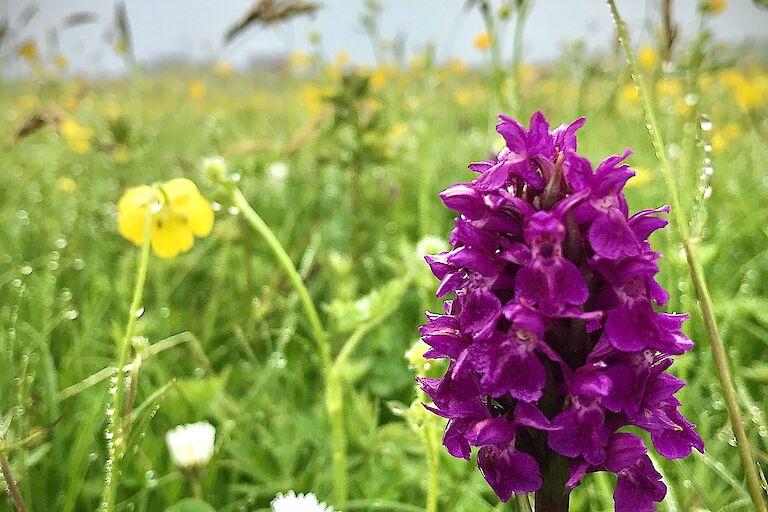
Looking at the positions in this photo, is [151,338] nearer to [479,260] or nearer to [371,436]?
[371,436]

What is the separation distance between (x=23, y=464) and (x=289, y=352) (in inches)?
35.8

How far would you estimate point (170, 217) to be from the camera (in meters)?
1.44

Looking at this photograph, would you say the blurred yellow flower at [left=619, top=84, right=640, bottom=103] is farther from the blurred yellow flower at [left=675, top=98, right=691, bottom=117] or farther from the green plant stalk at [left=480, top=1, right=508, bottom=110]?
the green plant stalk at [left=480, top=1, right=508, bottom=110]

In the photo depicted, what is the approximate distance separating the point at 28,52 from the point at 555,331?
208 inches

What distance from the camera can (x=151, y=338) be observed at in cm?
202

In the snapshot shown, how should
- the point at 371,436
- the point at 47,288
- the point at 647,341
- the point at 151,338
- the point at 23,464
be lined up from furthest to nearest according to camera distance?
the point at 151,338 → the point at 47,288 → the point at 371,436 → the point at 23,464 → the point at 647,341

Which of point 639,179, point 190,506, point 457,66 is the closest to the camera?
point 190,506

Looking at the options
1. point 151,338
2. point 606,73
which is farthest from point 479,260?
point 606,73

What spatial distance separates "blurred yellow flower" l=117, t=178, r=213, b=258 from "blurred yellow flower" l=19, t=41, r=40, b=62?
13.4ft

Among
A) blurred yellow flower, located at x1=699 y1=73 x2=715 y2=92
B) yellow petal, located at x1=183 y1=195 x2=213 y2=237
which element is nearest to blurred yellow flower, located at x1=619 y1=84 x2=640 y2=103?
blurred yellow flower, located at x1=699 y1=73 x2=715 y2=92

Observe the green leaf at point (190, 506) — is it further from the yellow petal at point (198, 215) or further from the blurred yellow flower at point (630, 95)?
the blurred yellow flower at point (630, 95)

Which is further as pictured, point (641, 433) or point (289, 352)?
point (289, 352)

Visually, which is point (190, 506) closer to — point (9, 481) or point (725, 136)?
point (9, 481)

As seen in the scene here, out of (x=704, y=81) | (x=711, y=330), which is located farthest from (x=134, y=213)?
(x=704, y=81)
